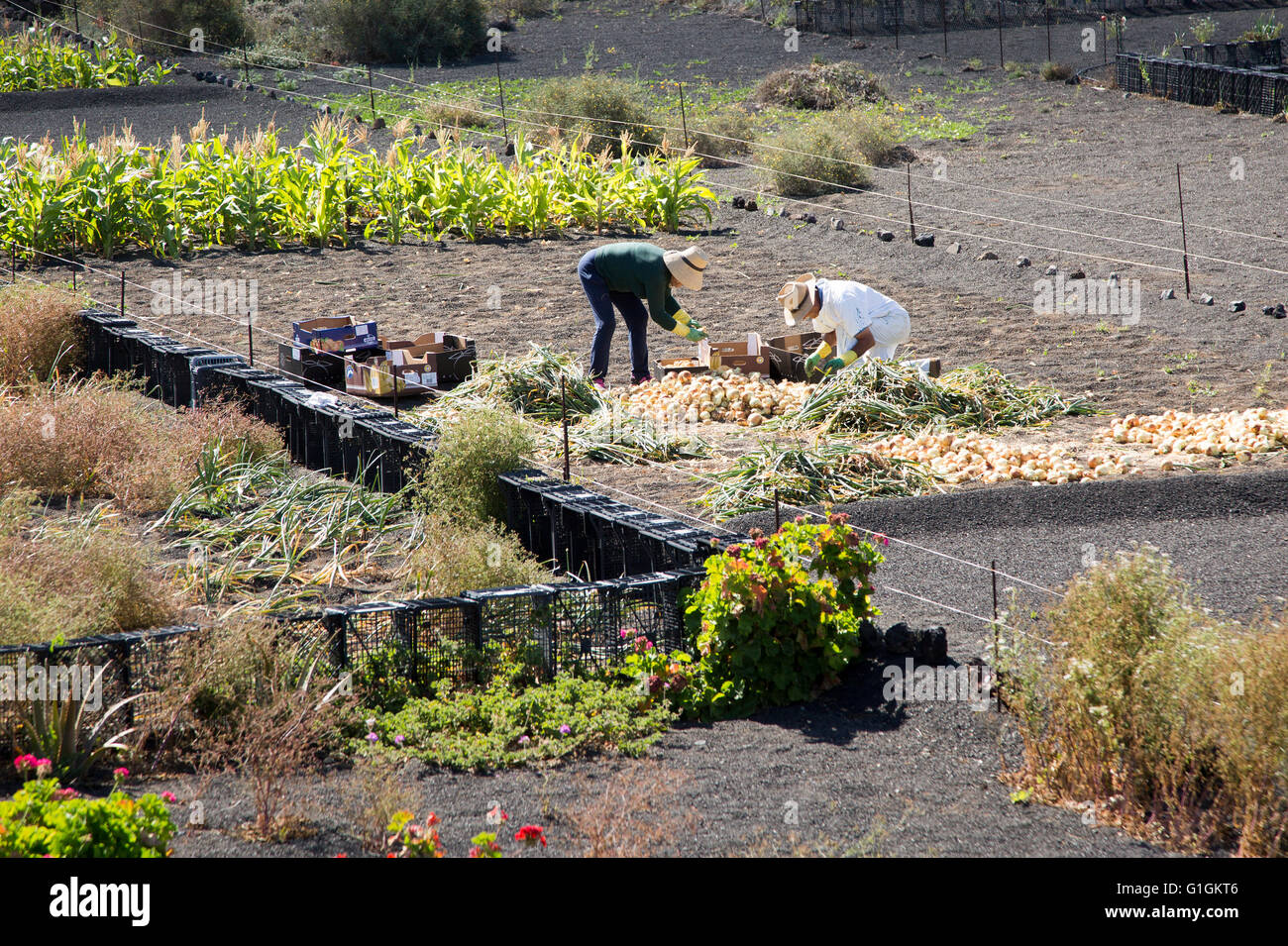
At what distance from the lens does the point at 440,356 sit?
11211 mm

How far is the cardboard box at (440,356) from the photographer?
11.2 metres

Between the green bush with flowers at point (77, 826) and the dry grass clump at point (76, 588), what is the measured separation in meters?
1.27

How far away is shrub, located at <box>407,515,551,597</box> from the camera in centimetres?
648

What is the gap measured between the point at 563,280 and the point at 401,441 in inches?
291

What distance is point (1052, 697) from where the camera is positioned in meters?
4.79

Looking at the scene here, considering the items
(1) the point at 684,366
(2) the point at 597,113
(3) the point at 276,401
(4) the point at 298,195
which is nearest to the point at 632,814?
(3) the point at 276,401

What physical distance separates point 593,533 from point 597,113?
1668 cm

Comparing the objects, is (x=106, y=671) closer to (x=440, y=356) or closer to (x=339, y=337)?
(x=440, y=356)

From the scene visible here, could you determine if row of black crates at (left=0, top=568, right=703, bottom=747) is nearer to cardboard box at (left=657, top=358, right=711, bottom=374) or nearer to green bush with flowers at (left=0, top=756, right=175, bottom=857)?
green bush with flowers at (left=0, top=756, right=175, bottom=857)

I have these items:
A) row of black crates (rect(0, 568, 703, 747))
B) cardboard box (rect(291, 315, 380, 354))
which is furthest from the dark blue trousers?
row of black crates (rect(0, 568, 703, 747))

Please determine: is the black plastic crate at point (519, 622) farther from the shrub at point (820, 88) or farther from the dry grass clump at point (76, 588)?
the shrub at point (820, 88)
